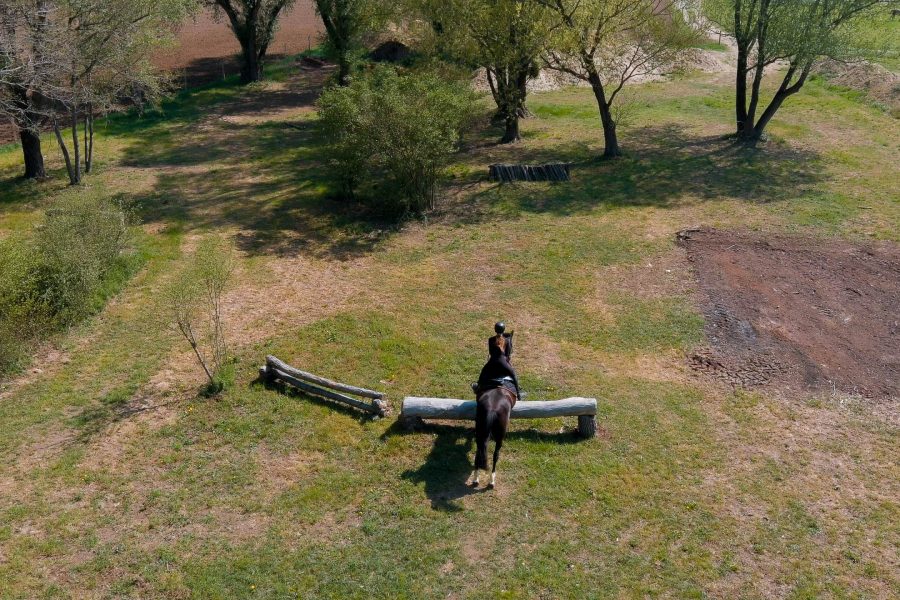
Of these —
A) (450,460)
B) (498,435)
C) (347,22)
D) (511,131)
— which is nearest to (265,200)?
(511,131)

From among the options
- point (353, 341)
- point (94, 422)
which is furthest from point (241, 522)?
point (353, 341)

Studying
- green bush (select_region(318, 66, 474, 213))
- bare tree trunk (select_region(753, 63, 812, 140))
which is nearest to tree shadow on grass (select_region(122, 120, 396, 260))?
green bush (select_region(318, 66, 474, 213))

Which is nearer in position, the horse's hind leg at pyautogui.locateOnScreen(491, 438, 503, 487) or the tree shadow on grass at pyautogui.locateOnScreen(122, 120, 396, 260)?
the horse's hind leg at pyautogui.locateOnScreen(491, 438, 503, 487)

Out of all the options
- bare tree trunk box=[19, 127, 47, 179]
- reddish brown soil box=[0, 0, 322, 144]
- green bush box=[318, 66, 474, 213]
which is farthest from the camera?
reddish brown soil box=[0, 0, 322, 144]

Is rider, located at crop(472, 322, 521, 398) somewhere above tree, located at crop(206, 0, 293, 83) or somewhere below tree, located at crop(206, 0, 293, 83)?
below

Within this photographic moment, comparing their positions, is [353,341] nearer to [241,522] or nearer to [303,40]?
[241,522]

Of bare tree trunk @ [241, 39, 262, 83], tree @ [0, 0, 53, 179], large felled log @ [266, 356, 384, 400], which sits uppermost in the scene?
bare tree trunk @ [241, 39, 262, 83]

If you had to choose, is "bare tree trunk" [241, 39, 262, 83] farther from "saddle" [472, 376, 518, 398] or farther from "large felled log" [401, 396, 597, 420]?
"saddle" [472, 376, 518, 398]
